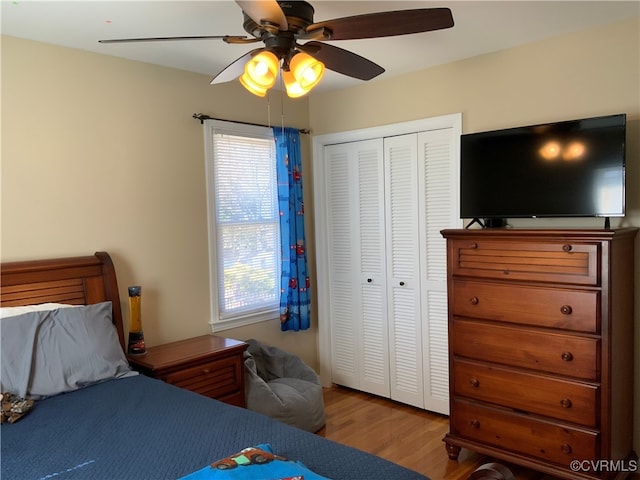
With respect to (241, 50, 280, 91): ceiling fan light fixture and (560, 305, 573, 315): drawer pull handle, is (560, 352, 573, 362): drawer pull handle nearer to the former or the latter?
(560, 305, 573, 315): drawer pull handle

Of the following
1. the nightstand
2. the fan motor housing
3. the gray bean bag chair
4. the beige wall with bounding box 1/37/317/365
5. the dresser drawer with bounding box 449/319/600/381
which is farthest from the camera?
the gray bean bag chair

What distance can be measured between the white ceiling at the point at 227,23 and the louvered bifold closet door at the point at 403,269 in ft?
2.52

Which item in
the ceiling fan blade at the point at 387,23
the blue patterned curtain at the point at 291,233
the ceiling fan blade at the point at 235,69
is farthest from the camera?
the blue patterned curtain at the point at 291,233

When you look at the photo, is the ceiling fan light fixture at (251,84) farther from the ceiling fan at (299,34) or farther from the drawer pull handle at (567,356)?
the drawer pull handle at (567,356)

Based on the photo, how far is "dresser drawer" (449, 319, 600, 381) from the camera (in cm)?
251

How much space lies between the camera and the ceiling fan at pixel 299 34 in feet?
5.91

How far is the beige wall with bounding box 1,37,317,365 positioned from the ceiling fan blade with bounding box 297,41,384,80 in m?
1.54

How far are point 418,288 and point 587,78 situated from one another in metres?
1.74

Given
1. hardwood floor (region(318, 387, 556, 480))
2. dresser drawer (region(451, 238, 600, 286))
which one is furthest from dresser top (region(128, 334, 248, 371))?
dresser drawer (region(451, 238, 600, 286))

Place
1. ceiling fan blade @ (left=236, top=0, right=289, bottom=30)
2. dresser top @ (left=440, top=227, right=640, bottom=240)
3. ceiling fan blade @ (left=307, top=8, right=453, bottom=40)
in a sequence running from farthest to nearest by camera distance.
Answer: dresser top @ (left=440, top=227, right=640, bottom=240), ceiling fan blade @ (left=307, top=8, right=453, bottom=40), ceiling fan blade @ (left=236, top=0, right=289, bottom=30)

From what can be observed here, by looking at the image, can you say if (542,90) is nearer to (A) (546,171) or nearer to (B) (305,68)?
(A) (546,171)

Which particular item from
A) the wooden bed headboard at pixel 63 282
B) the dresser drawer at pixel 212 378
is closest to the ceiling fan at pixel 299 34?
the wooden bed headboard at pixel 63 282

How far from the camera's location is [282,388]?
347 centimetres

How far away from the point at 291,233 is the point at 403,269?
0.92 m
